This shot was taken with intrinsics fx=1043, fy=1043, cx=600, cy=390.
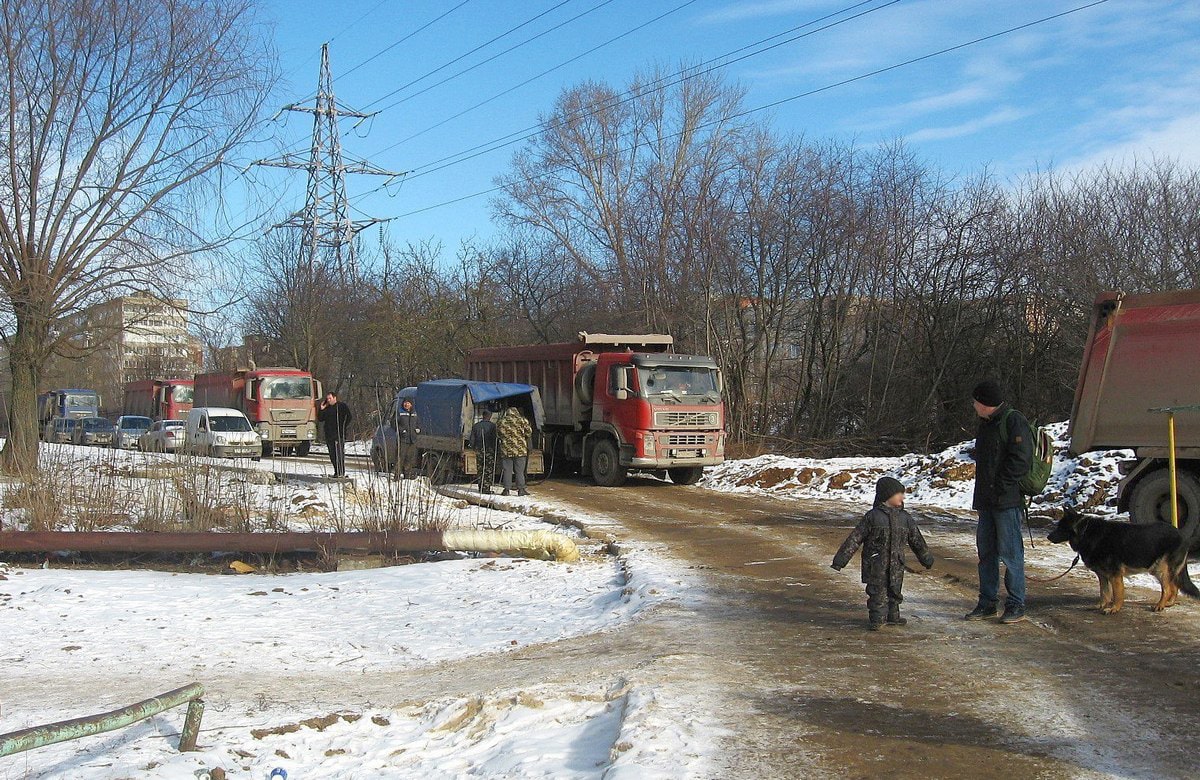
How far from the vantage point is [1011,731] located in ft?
17.2

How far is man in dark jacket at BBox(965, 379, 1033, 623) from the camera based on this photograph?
764cm

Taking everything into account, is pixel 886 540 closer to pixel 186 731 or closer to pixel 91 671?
pixel 186 731

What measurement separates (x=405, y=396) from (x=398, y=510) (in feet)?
37.2

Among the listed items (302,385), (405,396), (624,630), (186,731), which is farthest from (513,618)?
(302,385)

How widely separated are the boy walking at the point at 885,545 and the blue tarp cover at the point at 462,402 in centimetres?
1354

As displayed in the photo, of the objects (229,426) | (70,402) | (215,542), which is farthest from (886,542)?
(70,402)

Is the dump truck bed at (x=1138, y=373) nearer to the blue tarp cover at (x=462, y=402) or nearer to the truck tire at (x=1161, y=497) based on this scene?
the truck tire at (x=1161, y=497)

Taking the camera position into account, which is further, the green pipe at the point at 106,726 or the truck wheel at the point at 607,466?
the truck wheel at the point at 607,466

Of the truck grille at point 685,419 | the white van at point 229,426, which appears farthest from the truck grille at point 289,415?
the truck grille at point 685,419

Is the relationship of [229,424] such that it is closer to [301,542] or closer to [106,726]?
[301,542]

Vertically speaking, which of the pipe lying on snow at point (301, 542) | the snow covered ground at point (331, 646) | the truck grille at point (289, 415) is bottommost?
the snow covered ground at point (331, 646)

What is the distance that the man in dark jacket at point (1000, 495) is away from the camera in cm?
764

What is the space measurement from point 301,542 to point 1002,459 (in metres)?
7.57

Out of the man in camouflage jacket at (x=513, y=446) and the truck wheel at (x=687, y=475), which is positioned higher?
the man in camouflage jacket at (x=513, y=446)
